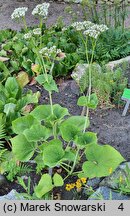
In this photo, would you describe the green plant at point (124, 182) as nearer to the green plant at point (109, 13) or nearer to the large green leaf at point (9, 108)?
the large green leaf at point (9, 108)

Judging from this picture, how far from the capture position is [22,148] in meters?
2.88

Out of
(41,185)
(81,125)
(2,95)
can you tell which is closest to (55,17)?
(2,95)

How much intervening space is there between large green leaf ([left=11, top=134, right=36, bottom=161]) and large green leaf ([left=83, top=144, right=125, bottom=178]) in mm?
390

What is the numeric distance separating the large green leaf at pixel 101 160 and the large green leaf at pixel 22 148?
390 mm

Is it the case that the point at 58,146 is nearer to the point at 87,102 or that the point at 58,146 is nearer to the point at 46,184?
the point at 46,184

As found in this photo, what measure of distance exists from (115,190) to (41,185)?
1.55ft

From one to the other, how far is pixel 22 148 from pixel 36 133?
137mm

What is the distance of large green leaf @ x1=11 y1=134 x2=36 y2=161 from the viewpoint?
2.85m

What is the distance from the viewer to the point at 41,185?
109 inches

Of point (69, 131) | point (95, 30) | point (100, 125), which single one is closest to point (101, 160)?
point (69, 131)

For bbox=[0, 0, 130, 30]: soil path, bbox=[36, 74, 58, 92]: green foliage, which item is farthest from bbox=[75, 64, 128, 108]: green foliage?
bbox=[0, 0, 130, 30]: soil path

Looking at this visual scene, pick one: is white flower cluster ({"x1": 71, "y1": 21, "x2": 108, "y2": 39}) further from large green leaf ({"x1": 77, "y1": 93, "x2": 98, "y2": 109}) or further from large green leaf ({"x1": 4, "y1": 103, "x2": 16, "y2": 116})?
large green leaf ({"x1": 4, "y1": 103, "x2": 16, "y2": 116})

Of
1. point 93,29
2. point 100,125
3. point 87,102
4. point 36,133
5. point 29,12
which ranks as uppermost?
point 93,29

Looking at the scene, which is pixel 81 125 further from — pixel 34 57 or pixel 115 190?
pixel 34 57
